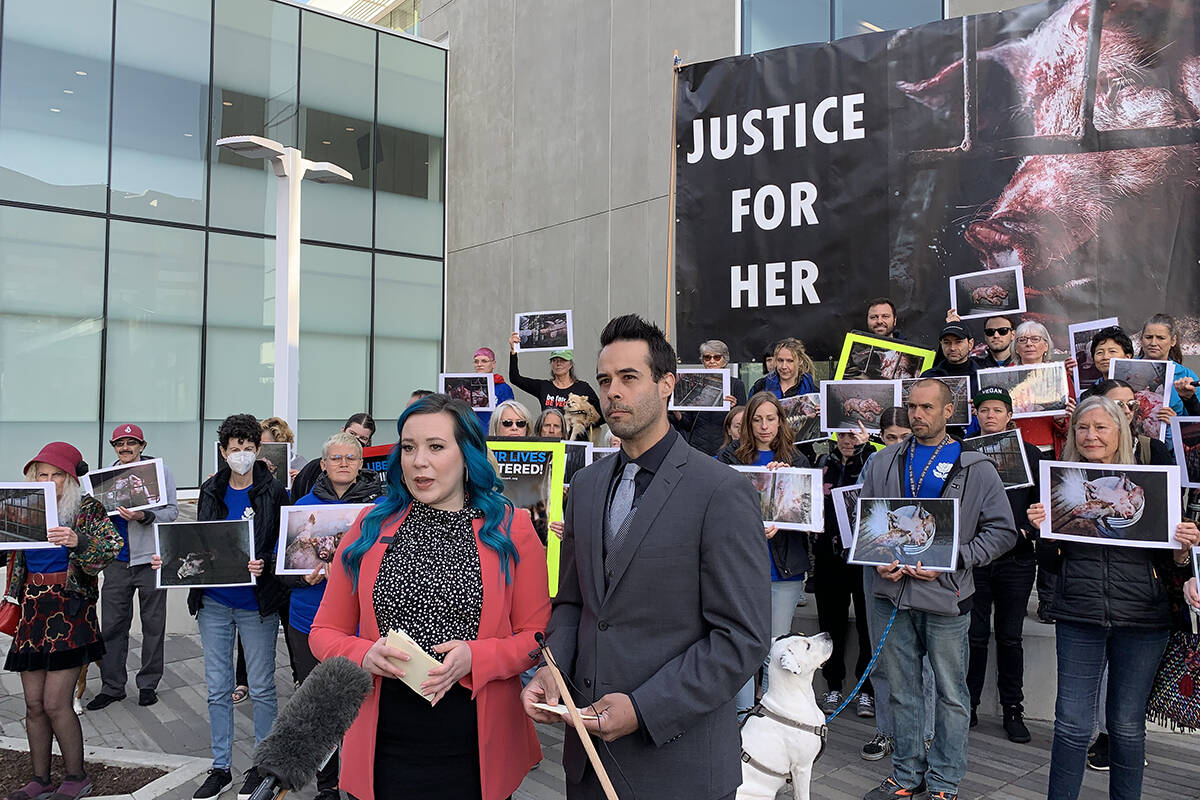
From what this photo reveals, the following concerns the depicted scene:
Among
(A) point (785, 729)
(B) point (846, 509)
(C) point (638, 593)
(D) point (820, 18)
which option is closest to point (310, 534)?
(A) point (785, 729)

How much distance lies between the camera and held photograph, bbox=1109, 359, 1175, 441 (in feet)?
18.1

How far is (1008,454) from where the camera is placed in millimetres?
5270

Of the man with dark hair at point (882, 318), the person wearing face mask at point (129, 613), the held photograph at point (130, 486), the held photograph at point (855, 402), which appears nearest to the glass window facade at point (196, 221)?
the person wearing face mask at point (129, 613)

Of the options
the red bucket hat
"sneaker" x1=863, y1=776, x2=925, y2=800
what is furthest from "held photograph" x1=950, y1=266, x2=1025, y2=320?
the red bucket hat

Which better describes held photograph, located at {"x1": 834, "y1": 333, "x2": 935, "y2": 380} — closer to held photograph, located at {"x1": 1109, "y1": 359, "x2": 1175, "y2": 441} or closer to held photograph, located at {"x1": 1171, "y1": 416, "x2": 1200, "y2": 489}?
held photograph, located at {"x1": 1109, "y1": 359, "x2": 1175, "y2": 441}

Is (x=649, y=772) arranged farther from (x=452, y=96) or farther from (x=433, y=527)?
(x=452, y=96)

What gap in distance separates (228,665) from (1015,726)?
5411 millimetres

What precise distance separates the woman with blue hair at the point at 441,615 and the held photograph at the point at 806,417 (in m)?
3.93

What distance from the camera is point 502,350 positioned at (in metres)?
17.8

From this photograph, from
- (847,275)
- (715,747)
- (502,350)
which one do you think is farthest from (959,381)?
(502,350)

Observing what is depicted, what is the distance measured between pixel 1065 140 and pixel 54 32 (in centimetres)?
1667

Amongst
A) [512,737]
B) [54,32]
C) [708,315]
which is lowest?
[512,737]

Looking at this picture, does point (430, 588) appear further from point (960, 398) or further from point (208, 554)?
point (960, 398)

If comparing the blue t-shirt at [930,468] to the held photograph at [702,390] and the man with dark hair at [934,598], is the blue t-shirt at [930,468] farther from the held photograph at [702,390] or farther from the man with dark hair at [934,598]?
the held photograph at [702,390]
